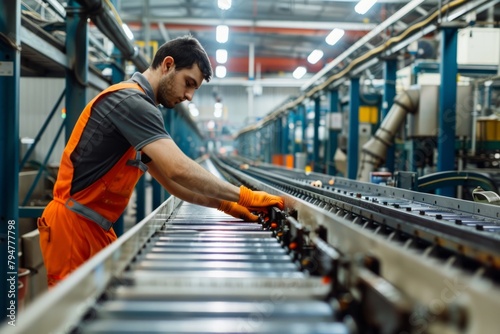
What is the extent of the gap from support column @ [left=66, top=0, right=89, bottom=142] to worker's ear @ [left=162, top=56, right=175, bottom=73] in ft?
5.69

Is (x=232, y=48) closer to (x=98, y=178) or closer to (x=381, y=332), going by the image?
(x=98, y=178)

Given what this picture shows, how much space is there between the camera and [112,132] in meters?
2.39

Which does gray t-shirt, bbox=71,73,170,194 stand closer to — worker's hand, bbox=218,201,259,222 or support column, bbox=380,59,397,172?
worker's hand, bbox=218,201,259,222

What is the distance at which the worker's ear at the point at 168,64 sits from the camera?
2.63 meters

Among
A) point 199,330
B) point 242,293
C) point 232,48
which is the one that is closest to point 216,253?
point 242,293

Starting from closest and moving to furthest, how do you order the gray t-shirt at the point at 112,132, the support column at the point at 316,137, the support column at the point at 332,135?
the gray t-shirt at the point at 112,132
the support column at the point at 332,135
the support column at the point at 316,137

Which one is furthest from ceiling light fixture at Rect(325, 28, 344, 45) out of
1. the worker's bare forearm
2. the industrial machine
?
the industrial machine

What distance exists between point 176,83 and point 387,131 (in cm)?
551

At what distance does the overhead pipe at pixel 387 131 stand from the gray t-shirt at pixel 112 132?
5.56 metres

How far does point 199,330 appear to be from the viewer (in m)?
1.21

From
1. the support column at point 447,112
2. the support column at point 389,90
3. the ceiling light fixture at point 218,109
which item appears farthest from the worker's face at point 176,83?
the ceiling light fixture at point 218,109

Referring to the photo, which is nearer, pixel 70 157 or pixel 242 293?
pixel 242 293

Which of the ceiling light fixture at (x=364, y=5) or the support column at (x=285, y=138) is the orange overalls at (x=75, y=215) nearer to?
the ceiling light fixture at (x=364, y=5)

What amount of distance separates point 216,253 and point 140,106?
758 millimetres
